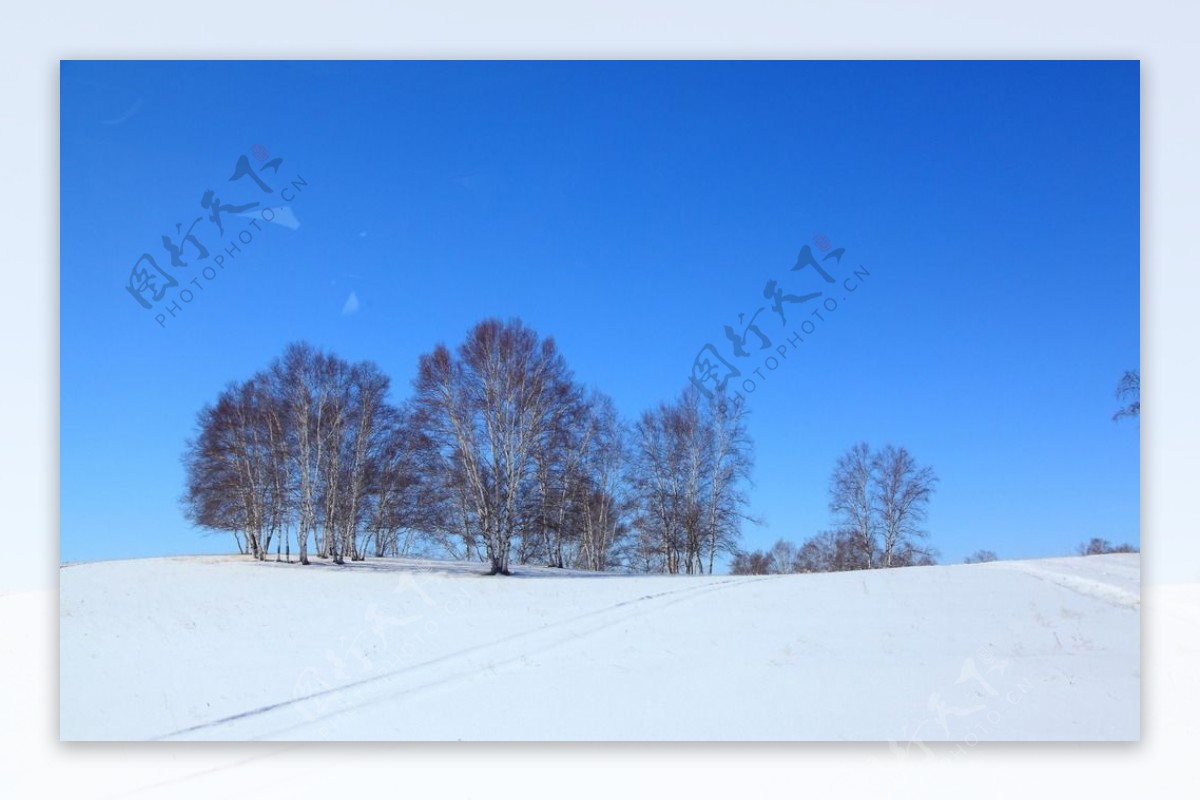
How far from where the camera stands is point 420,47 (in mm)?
5719

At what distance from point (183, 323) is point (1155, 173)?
260 inches

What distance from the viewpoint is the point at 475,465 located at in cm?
769

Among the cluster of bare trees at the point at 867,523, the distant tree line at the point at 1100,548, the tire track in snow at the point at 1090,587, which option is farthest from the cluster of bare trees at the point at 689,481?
the distant tree line at the point at 1100,548

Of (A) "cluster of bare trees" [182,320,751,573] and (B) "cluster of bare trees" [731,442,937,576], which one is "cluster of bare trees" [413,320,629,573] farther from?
(B) "cluster of bare trees" [731,442,937,576]

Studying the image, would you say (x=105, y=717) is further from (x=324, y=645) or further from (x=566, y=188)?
(x=566, y=188)

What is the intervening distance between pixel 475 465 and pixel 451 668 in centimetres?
229

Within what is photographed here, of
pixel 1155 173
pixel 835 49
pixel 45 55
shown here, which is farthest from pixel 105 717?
pixel 1155 173

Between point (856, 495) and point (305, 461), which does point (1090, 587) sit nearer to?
point (856, 495)

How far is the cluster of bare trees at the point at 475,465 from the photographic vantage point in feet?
21.5

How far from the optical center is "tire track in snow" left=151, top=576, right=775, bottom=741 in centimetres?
527

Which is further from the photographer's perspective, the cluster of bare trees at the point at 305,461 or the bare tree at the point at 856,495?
the cluster of bare trees at the point at 305,461

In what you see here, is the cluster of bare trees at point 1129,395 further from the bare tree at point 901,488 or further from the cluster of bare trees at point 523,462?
the cluster of bare trees at point 523,462

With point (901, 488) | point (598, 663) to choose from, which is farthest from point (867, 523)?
point (598, 663)

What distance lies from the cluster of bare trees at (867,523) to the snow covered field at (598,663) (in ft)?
1.33
